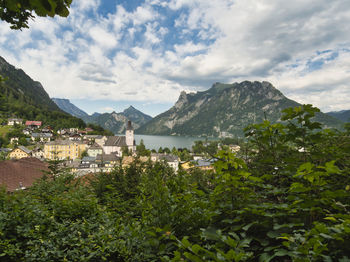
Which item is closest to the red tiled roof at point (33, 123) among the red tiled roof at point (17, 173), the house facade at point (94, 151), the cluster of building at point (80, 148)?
the cluster of building at point (80, 148)

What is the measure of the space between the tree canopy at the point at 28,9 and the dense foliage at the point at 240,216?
186 centimetres

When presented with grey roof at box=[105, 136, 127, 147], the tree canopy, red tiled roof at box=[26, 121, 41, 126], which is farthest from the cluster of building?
the tree canopy

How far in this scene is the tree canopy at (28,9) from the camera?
1.39 meters

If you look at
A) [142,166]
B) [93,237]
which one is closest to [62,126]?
[142,166]

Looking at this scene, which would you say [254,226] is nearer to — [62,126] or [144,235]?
[144,235]

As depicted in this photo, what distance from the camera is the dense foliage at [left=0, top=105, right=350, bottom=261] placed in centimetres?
124

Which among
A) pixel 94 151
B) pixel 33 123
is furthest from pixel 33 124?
pixel 94 151

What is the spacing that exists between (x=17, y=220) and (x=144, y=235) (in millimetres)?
2320

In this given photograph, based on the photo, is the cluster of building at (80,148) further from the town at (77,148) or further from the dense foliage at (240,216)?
the dense foliage at (240,216)

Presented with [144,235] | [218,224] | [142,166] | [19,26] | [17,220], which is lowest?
[142,166]

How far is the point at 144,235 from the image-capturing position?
2.08m

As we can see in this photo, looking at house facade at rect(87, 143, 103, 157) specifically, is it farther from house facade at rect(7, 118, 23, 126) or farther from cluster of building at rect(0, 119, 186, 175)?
house facade at rect(7, 118, 23, 126)

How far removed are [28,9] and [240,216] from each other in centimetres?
275

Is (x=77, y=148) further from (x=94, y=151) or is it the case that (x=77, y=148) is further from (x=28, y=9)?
(x=28, y=9)
